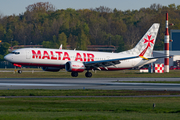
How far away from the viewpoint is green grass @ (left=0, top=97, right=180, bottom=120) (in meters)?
15.1

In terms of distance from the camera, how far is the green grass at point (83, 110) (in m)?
15.1

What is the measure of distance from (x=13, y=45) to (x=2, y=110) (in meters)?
147

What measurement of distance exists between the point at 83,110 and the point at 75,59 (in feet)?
111

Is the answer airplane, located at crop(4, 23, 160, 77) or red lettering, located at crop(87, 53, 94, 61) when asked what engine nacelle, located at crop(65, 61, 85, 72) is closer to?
airplane, located at crop(4, 23, 160, 77)

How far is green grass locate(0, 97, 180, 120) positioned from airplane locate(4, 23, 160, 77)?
2709 centimetres

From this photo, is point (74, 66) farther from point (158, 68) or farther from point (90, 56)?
point (158, 68)

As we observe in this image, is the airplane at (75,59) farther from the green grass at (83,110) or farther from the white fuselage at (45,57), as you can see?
the green grass at (83,110)

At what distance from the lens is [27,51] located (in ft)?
161

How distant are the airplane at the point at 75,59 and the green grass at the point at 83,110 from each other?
27094 millimetres

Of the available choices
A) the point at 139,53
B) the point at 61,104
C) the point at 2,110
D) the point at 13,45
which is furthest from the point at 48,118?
the point at 13,45

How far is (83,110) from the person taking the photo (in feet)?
58.1

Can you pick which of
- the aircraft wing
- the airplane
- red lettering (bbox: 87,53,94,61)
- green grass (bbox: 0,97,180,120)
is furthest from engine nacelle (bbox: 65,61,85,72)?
green grass (bbox: 0,97,180,120)

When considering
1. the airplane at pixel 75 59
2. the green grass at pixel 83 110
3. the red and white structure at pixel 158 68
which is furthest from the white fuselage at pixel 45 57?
the green grass at pixel 83 110

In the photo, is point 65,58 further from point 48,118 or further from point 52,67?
point 48,118
